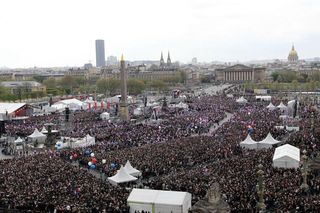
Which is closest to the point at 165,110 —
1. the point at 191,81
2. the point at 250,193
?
the point at 250,193

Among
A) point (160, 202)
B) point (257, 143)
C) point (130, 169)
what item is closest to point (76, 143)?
point (130, 169)

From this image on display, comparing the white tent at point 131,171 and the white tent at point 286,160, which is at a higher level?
the white tent at point 286,160

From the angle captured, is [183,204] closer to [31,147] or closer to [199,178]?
[199,178]

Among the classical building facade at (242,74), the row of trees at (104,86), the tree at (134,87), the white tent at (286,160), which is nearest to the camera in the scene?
the white tent at (286,160)

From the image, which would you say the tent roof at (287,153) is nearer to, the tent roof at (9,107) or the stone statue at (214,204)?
the stone statue at (214,204)

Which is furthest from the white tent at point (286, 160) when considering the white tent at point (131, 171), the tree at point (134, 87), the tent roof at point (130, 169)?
the tree at point (134, 87)
